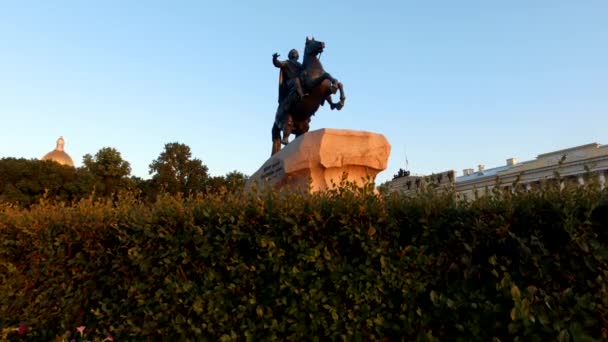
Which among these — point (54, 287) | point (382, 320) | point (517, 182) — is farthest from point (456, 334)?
point (54, 287)

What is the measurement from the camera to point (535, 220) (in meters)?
2.96

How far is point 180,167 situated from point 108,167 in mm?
8290

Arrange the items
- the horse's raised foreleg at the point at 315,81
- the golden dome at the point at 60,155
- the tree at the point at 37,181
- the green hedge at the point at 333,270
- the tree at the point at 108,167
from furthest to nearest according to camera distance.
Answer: the golden dome at the point at 60,155 < the tree at the point at 108,167 < the tree at the point at 37,181 < the horse's raised foreleg at the point at 315,81 < the green hedge at the point at 333,270

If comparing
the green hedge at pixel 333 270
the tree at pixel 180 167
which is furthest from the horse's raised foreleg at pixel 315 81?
the tree at pixel 180 167

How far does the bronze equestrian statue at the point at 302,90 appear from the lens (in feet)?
30.5

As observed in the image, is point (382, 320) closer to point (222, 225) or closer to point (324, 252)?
point (324, 252)

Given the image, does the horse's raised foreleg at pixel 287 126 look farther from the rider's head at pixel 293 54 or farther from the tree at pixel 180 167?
the tree at pixel 180 167

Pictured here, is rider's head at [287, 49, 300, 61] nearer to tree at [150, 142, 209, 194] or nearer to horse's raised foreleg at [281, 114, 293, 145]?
horse's raised foreleg at [281, 114, 293, 145]

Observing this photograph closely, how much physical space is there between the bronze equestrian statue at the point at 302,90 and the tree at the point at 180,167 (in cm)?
4186

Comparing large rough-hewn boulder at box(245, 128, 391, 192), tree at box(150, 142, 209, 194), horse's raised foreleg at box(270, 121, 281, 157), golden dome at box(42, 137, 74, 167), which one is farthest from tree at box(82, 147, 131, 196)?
large rough-hewn boulder at box(245, 128, 391, 192)

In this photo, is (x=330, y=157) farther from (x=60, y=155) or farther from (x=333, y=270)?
(x=60, y=155)

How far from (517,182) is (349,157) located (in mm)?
4344

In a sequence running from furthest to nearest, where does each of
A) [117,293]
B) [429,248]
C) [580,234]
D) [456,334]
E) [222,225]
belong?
1. [117,293]
2. [222,225]
3. [429,248]
4. [456,334]
5. [580,234]

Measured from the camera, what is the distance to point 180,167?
53219mm
